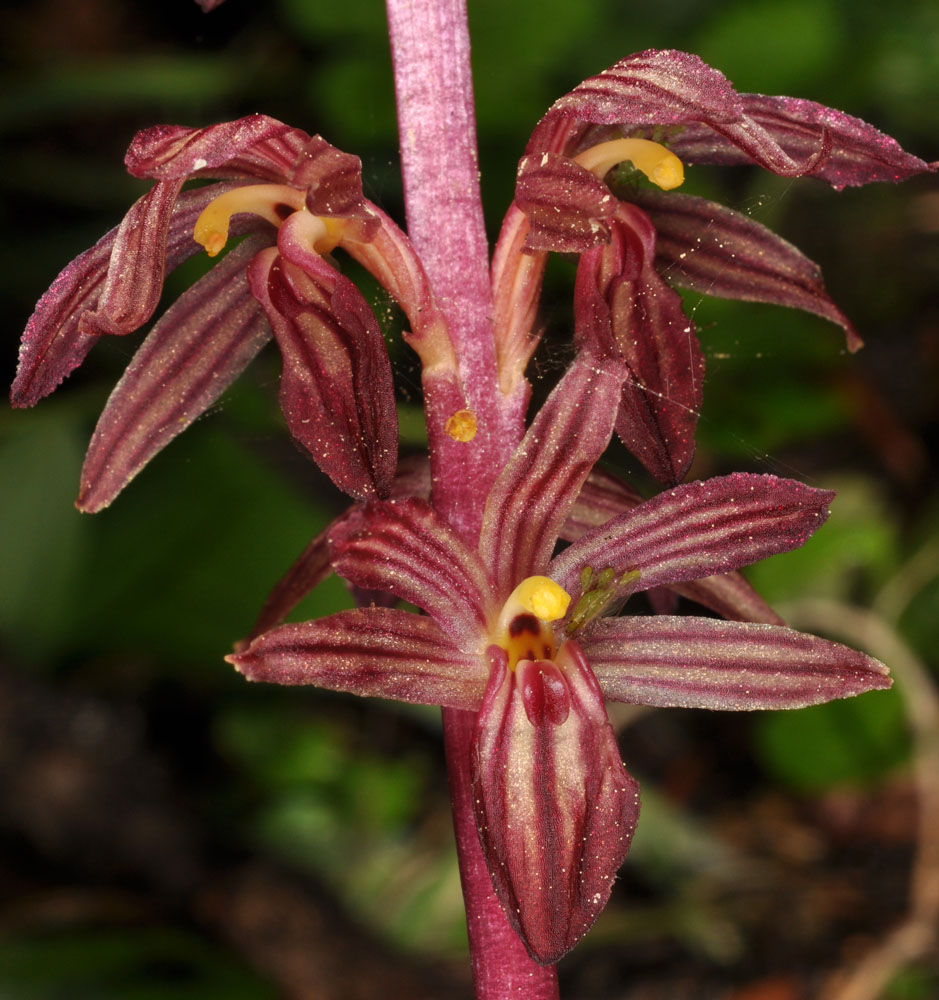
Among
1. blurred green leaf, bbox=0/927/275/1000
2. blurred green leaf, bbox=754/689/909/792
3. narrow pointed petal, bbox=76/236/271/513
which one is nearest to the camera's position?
narrow pointed petal, bbox=76/236/271/513

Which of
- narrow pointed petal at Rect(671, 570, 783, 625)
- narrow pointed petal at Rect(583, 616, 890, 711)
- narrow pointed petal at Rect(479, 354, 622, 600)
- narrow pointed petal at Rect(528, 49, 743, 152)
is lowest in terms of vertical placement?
narrow pointed petal at Rect(671, 570, 783, 625)

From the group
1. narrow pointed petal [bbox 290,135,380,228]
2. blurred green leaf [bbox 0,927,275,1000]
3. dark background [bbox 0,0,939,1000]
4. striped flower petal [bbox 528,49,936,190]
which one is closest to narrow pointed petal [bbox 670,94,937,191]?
striped flower petal [bbox 528,49,936,190]

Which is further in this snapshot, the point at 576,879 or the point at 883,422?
the point at 883,422

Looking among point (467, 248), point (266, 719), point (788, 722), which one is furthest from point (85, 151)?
point (467, 248)

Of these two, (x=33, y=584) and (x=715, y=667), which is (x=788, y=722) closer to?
(x=33, y=584)

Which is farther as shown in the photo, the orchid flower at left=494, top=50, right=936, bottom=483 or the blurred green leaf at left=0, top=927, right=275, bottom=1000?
the blurred green leaf at left=0, top=927, right=275, bottom=1000

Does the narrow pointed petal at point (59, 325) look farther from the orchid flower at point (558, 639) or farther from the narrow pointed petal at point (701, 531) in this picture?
the narrow pointed petal at point (701, 531)

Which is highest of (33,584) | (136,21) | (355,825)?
(136,21)

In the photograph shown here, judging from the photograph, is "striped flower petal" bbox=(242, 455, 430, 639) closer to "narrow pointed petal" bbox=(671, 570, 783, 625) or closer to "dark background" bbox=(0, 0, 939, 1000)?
"narrow pointed petal" bbox=(671, 570, 783, 625)
